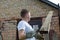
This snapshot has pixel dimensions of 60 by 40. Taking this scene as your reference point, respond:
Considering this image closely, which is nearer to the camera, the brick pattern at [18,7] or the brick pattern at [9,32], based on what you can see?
the brick pattern at [9,32]

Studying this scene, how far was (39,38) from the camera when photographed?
8.02 feet

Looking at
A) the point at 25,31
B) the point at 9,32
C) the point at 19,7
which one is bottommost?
the point at 9,32

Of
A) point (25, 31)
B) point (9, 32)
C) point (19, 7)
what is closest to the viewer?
point (25, 31)

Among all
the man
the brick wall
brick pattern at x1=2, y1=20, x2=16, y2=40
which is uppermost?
the brick wall

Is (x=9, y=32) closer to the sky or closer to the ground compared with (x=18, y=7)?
closer to the ground

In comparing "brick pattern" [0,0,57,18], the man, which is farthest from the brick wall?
the man

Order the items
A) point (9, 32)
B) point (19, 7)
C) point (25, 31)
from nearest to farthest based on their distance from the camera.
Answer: point (25, 31)
point (9, 32)
point (19, 7)

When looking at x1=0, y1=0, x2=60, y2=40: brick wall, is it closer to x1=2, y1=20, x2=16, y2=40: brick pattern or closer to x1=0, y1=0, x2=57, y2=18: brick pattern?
x1=0, y1=0, x2=57, y2=18: brick pattern

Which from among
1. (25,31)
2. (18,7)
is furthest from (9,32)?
(25,31)

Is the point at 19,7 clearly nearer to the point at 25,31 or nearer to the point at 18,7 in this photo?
the point at 18,7

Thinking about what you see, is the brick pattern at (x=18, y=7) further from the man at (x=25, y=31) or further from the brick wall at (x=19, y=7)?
the man at (x=25, y=31)

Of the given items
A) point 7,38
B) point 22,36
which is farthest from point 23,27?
point 7,38

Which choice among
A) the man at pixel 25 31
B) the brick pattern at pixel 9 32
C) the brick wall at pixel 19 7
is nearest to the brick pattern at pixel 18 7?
the brick wall at pixel 19 7

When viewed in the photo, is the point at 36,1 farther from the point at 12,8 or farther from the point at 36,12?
the point at 12,8
